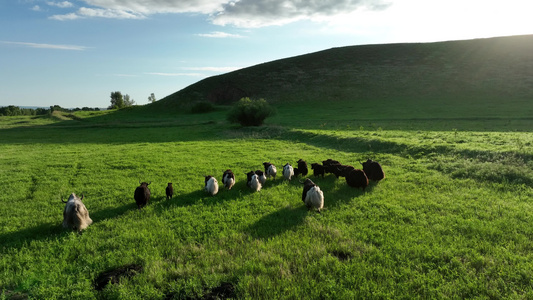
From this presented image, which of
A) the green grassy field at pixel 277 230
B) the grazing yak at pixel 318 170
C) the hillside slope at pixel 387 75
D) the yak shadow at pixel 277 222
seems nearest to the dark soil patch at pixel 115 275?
the green grassy field at pixel 277 230

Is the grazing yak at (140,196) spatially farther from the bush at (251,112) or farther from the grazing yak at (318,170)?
the bush at (251,112)

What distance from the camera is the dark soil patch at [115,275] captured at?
5.97m

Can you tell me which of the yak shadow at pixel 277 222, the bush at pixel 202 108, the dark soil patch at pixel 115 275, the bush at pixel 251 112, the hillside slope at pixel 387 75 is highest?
the hillside slope at pixel 387 75

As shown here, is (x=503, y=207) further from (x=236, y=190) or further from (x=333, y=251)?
(x=236, y=190)

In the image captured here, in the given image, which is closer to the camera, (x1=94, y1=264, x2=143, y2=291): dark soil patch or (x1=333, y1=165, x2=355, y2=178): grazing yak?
(x1=94, y1=264, x2=143, y2=291): dark soil patch

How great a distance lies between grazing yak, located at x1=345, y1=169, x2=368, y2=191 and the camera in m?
11.2

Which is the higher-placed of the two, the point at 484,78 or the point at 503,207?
the point at 484,78

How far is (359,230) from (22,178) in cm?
1809

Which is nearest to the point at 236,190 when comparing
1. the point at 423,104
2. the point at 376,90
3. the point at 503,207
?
the point at 503,207

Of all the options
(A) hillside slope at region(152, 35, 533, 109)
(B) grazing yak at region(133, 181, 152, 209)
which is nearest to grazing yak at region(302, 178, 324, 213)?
(B) grazing yak at region(133, 181, 152, 209)

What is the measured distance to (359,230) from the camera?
7.80 meters

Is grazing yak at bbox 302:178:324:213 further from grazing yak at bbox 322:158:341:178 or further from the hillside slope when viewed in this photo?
the hillside slope

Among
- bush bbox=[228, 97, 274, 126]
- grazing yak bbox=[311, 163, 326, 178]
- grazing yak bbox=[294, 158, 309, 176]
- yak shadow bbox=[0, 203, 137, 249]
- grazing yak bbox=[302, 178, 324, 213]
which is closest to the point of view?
yak shadow bbox=[0, 203, 137, 249]

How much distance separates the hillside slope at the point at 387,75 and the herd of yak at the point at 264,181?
203ft
